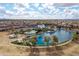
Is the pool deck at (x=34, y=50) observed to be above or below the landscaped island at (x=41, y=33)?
below

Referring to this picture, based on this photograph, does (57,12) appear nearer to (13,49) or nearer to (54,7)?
(54,7)

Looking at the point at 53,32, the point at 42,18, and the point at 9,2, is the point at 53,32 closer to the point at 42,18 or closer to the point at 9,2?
the point at 42,18

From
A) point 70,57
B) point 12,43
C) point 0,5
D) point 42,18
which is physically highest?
point 0,5

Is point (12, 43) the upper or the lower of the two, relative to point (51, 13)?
lower

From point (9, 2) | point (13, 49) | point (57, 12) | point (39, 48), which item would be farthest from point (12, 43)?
point (57, 12)

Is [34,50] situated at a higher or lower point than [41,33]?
lower

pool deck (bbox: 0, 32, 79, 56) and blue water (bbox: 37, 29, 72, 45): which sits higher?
blue water (bbox: 37, 29, 72, 45)

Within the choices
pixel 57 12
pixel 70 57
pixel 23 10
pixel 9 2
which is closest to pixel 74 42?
pixel 70 57

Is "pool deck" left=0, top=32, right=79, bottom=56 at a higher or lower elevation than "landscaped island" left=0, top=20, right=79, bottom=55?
lower

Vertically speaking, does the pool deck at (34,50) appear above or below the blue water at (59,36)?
below
